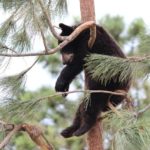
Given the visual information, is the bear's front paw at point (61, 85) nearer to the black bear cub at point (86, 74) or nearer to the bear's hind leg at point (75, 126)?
the black bear cub at point (86, 74)

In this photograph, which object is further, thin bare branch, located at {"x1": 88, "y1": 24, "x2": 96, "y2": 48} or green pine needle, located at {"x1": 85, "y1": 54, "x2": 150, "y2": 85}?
thin bare branch, located at {"x1": 88, "y1": 24, "x2": 96, "y2": 48}

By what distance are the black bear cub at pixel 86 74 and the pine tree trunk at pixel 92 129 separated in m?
0.06

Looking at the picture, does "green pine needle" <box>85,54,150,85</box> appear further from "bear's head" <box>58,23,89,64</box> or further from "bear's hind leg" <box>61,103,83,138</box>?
"bear's hind leg" <box>61,103,83,138</box>

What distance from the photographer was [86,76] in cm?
343

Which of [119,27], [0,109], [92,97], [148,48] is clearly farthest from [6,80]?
[119,27]

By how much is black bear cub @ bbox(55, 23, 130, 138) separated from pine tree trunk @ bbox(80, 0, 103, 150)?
0.18ft

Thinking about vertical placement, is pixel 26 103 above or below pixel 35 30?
below

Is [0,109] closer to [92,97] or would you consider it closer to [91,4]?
[92,97]

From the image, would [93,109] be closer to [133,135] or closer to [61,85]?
[61,85]

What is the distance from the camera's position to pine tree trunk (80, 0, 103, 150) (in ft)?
11.5

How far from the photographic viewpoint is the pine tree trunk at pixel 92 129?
138 inches

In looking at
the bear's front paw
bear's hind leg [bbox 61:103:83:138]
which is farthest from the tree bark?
bear's hind leg [bbox 61:103:83:138]

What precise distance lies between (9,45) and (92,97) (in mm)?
609

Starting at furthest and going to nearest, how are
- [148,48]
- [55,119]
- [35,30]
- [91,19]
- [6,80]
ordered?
[55,119]
[91,19]
[6,80]
[35,30]
[148,48]
